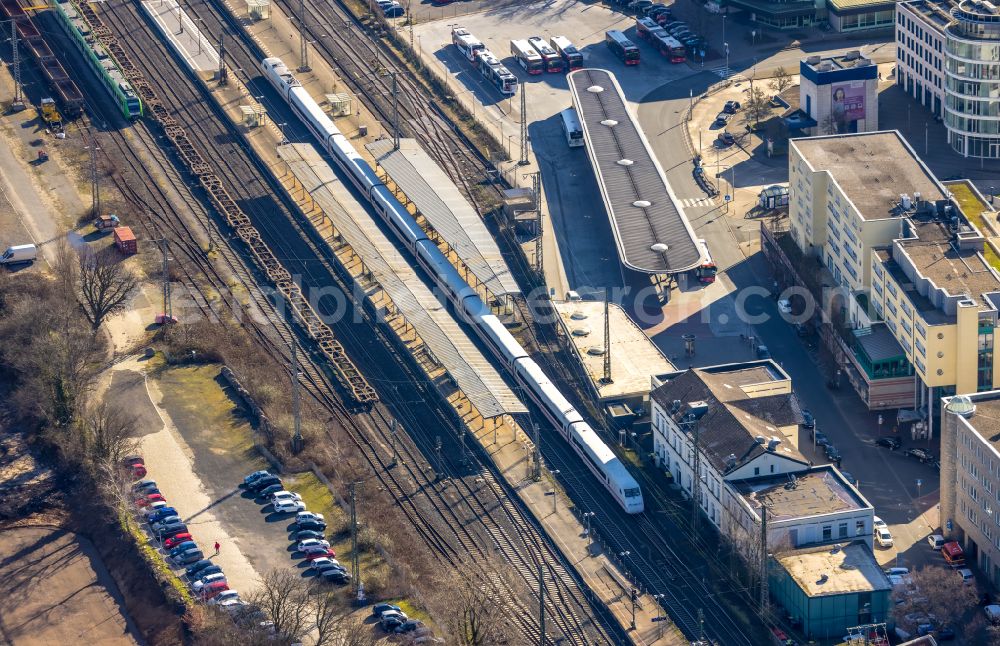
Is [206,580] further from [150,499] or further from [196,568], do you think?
[150,499]

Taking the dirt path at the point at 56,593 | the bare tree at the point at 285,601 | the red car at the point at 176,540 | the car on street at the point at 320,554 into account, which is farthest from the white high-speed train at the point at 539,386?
the dirt path at the point at 56,593

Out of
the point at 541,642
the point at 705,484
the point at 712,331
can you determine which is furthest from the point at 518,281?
the point at 541,642

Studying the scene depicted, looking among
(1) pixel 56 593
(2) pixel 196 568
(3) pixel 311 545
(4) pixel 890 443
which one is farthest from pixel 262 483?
(4) pixel 890 443

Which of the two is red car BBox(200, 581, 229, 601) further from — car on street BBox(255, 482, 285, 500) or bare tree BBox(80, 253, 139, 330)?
bare tree BBox(80, 253, 139, 330)

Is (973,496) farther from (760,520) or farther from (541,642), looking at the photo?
(541,642)

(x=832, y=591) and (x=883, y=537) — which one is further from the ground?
(x=832, y=591)
